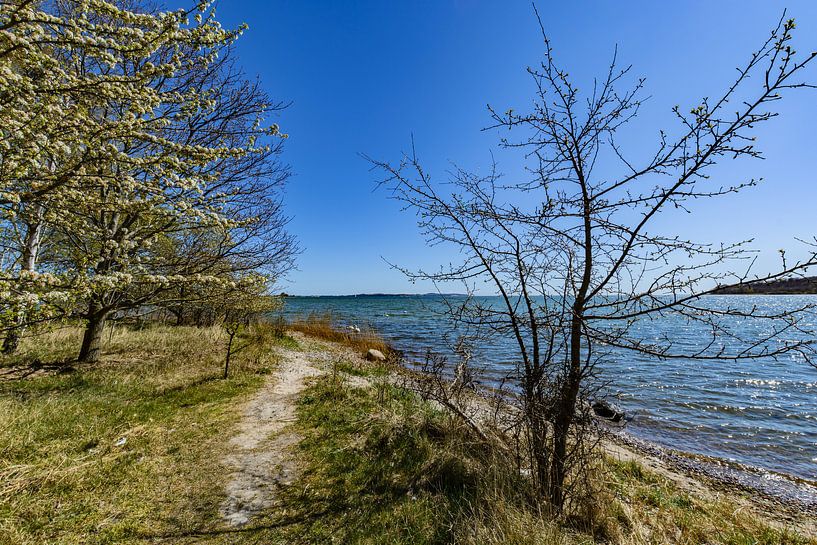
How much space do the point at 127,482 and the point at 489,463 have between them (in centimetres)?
440

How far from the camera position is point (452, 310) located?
4109 mm

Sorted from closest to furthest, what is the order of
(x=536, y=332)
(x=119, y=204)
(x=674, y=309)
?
(x=674, y=309) → (x=536, y=332) → (x=119, y=204)

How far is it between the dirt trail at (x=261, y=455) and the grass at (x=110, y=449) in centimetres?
21

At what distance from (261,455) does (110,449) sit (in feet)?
6.45

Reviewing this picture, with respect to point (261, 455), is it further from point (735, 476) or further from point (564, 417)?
point (735, 476)

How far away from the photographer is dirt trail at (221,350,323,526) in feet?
13.1

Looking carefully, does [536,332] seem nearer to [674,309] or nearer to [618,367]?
[674,309]

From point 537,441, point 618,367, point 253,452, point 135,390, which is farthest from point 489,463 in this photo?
point 618,367

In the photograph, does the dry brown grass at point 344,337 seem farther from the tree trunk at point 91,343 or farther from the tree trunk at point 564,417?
the tree trunk at point 564,417

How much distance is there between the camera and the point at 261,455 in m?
5.15

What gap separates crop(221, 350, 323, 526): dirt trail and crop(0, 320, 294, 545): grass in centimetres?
21

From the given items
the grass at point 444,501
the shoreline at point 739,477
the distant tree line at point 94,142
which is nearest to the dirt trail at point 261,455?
the grass at point 444,501

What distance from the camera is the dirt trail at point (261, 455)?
13.1ft

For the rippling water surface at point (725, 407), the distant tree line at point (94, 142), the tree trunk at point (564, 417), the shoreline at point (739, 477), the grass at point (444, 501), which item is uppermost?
the distant tree line at point (94, 142)
